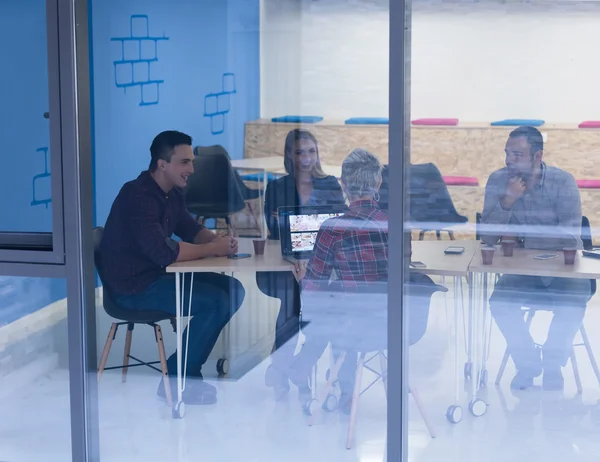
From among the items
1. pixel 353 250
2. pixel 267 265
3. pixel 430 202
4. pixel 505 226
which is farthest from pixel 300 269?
pixel 505 226

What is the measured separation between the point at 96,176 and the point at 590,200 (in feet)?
5.96

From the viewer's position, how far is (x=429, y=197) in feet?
10.4

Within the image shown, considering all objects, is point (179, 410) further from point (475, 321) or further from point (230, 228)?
point (475, 321)

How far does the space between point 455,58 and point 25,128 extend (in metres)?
1.68

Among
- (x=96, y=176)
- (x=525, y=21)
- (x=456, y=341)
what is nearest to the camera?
(x=525, y=21)

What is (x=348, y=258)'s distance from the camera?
10.9ft

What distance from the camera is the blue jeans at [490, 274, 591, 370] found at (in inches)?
123

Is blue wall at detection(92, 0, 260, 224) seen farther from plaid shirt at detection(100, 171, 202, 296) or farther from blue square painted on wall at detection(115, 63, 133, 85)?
plaid shirt at detection(100, 171, 202, 296)

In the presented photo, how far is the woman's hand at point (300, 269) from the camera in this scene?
11.3ft

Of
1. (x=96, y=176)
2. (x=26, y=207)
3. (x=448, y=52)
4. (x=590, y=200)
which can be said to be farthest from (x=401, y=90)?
(x=26, y=207)

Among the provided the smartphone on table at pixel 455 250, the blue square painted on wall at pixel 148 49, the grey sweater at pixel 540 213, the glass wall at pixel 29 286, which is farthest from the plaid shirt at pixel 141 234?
the grey sweater at pixel 540 213

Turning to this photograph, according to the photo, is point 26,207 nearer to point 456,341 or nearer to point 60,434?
point 60,434

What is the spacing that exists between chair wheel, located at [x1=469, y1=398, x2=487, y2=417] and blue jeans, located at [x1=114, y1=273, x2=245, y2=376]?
0.98 m

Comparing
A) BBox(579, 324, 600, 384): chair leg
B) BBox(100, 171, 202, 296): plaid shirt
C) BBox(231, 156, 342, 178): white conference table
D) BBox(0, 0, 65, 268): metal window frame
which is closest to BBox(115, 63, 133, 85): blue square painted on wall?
BBox(0, 0, 65, 268): metal window frame
